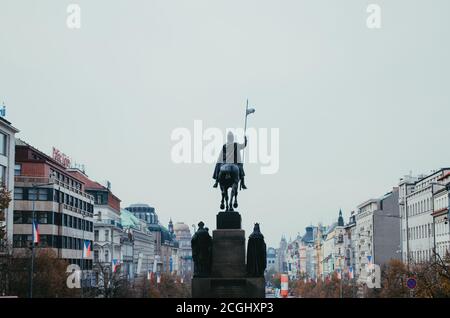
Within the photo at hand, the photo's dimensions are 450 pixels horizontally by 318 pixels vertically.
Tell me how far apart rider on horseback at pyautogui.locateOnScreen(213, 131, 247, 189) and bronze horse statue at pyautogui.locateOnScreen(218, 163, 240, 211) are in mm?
402

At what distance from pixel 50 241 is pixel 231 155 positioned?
81472mm

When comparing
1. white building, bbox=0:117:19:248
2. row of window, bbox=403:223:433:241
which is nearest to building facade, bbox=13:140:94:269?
white building, bbox=0:117:19:248

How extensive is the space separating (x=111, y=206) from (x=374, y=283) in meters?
70.1

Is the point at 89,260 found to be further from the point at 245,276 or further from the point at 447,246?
the point at 245,276

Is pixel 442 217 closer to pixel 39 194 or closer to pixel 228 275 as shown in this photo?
pixel 39 194

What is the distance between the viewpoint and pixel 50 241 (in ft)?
393

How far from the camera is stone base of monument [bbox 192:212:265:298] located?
39.4 metres

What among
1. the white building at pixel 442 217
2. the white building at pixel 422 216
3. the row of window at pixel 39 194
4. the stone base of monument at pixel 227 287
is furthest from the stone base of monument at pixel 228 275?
the white building at pixel 422 216

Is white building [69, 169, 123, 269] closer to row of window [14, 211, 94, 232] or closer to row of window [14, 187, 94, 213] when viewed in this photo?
row of window [14, 211, 94, 232]
